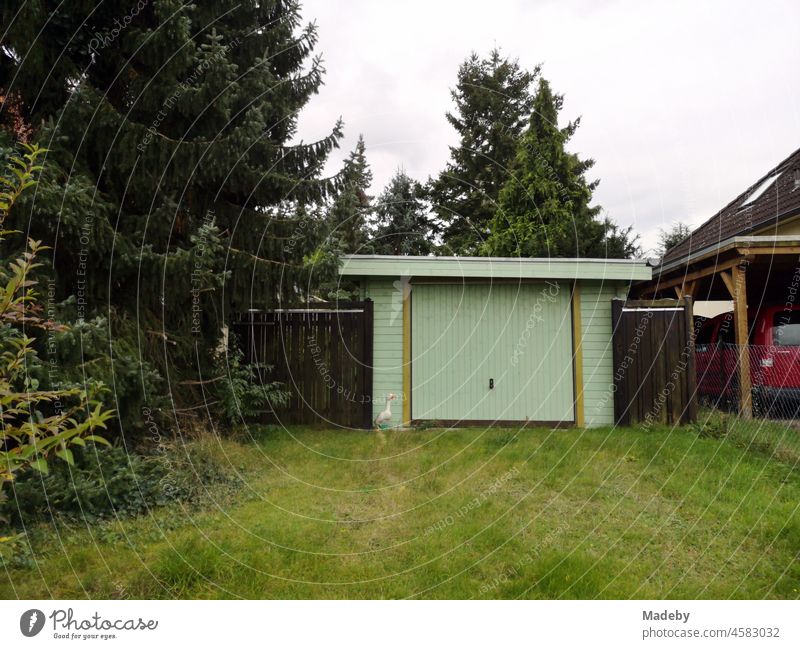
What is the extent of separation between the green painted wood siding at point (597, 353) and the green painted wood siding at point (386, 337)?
298 centimetres

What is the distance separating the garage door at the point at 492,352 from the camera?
6.87 meters

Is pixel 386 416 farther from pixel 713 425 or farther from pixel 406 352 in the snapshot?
pixel 713 425

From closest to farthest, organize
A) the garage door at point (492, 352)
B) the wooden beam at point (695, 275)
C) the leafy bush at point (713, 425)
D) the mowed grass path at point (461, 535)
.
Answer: the mowed grass path at point (461, 535) < the leafy bush at point (713, 425) < the garage door at point (492, 352) < the wooden beam at point (695, 275)

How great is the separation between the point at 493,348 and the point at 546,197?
2.77 metres

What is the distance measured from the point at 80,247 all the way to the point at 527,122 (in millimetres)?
4178

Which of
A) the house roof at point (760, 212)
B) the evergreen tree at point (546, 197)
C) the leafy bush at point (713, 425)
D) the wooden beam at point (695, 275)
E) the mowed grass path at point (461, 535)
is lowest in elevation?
the mowed grass path at point (461, 535)

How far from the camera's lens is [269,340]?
6.82 meters

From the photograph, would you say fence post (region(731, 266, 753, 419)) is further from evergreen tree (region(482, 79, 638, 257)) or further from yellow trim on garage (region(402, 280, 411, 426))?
yellow trim on garage (region(402, 280, 411, 426))

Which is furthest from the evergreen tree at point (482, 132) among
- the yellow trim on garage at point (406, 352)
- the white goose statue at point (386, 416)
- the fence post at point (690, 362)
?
the fence post at point (690, 362)

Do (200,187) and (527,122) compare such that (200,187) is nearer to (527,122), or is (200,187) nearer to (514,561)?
(527,122)

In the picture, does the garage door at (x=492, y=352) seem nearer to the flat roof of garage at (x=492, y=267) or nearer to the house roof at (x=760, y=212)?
the flat roof of garage at (x=492, y=267)

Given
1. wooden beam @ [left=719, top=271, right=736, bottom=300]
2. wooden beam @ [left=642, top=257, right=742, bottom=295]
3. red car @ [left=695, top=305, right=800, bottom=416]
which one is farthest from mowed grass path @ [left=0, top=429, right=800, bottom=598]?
wooden beam @ [left=642, top=257, right=742, bottom=295]

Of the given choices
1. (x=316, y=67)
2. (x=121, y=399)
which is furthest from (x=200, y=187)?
(x=121, y=399)

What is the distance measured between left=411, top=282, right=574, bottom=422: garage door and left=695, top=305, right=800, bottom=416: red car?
260 cm
